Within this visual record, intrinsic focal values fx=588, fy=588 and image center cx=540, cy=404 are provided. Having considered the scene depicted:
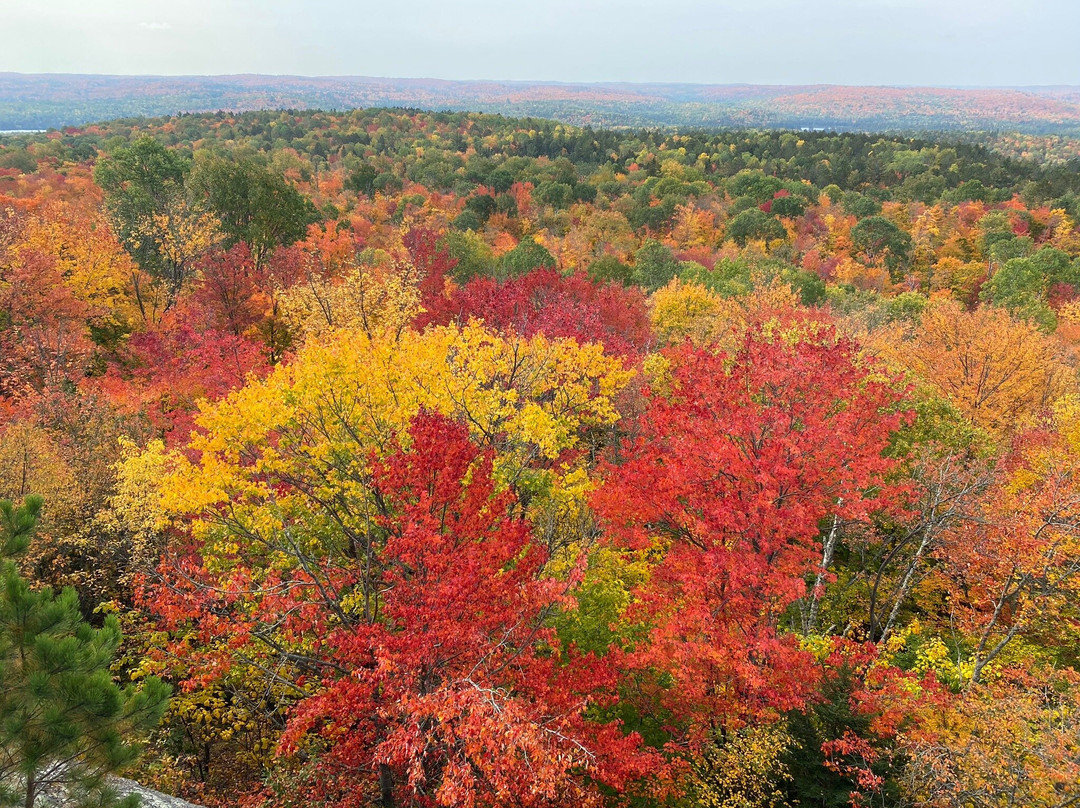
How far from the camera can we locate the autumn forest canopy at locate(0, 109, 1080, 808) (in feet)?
36.2

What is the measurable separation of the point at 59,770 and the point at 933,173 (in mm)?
148155

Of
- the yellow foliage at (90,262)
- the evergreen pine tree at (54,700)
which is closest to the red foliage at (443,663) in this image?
the evergreen pine tree at (54,700)

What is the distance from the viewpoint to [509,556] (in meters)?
12.9

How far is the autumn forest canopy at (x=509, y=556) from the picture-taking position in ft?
36.2

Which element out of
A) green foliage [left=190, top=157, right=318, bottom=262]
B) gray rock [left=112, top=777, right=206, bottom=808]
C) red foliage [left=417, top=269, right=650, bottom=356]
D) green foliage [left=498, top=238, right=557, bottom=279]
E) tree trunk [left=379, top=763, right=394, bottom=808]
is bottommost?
tree trunk [left=379, top=763, right=394, bottom=808]

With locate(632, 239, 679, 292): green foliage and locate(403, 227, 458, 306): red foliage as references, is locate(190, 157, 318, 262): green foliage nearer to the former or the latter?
locate(403, 227, 458, 306): red foliage

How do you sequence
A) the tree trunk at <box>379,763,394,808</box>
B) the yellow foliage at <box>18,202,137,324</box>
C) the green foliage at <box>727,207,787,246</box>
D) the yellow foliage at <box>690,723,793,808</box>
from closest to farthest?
the yellow foliage at <box>690,723,793,808</box> → the tree trunk at <box>379,763,394,808</box> → the yellow foliage at <box>18,202,137,324</box> → the green foliage at <box>727,207,787,246</box>

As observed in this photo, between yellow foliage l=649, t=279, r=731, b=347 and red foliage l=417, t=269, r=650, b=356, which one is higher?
red foliage l=417, t=269, r=650, b=356

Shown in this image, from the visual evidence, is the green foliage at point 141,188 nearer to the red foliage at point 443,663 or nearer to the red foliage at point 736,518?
the red foliage at point 443,663

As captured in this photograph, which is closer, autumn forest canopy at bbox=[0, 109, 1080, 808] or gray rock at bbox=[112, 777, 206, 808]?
gray rock at bbox=[112, 777, 206, 808]

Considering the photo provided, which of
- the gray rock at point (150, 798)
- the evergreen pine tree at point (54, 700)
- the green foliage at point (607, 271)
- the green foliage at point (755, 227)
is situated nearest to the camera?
the evergreen pine tree at point (54, 700)

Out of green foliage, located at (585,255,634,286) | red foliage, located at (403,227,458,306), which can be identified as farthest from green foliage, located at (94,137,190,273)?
green foliage, located at (585,255,634,286)

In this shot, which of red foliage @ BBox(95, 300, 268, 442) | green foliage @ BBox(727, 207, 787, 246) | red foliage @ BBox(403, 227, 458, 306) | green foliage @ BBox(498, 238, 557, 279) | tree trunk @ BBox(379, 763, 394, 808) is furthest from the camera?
green foliage @ BBox(727, 207, 787, 246)

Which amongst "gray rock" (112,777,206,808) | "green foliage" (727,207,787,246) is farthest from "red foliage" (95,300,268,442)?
"green foliage" (727,207,787,246)
